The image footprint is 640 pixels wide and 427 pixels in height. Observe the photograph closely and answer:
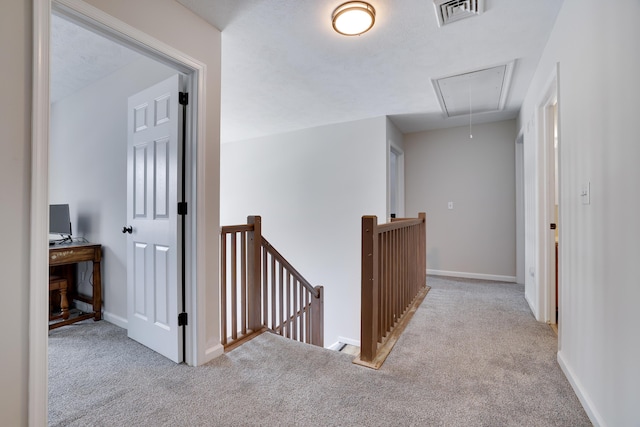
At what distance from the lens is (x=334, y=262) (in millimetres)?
4324

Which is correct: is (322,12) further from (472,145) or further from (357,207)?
(472,145)

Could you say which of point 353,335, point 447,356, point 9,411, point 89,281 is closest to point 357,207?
point 353,335

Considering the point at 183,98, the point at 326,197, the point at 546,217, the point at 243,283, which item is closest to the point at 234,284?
the point at 243,283

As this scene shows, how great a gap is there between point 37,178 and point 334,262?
3.53m

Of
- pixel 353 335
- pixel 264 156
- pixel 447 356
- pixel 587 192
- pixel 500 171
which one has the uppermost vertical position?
pixel 264 156

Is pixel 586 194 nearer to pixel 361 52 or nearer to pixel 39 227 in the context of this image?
pixel 361 52

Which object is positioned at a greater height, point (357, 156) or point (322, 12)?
point (322, 12)

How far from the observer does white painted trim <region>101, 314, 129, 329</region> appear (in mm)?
2545

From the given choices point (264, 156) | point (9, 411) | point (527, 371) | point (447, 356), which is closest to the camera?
point (9, 411)

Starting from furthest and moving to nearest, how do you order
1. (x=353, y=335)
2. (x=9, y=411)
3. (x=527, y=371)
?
(x=353, y=335), (x=527, y=371), (x=9, y=411)

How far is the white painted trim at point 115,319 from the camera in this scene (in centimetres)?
254

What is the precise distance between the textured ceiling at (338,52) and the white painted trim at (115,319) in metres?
2.26

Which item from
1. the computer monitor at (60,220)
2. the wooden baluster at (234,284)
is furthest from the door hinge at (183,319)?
the computer monitor at (60,220)

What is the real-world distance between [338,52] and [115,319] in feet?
9.99
